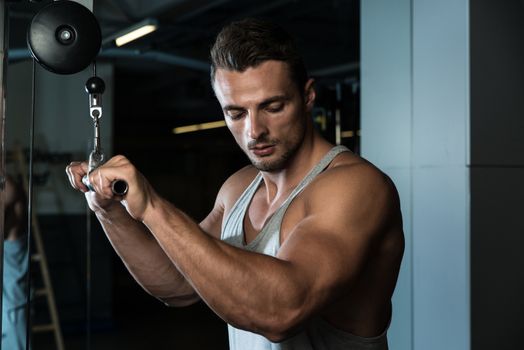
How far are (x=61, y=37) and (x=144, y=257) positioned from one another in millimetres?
634

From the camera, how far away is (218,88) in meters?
1.40

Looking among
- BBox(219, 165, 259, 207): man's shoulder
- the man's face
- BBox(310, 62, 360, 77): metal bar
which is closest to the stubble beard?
the man's face

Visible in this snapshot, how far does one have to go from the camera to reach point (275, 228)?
134 cm

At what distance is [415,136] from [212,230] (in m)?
1.21

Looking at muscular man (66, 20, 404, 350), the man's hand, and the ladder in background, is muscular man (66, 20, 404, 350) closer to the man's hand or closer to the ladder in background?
the man's hand

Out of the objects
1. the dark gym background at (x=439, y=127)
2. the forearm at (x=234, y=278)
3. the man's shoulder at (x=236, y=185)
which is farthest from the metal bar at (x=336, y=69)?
the forearm at (x=234, y=278)

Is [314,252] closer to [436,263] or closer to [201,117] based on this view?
[436,263]

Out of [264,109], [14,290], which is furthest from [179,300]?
[14,290]

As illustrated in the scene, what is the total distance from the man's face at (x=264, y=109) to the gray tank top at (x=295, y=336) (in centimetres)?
10

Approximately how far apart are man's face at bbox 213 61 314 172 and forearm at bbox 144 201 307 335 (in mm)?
350

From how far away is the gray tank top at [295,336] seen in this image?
49.9 inches

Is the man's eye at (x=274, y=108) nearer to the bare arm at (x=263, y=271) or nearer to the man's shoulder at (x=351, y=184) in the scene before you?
the man's shoulder at (x=351, y=184)

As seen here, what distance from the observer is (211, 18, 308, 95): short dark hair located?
4.40 feet

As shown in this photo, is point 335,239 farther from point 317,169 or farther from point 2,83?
point 2,83
